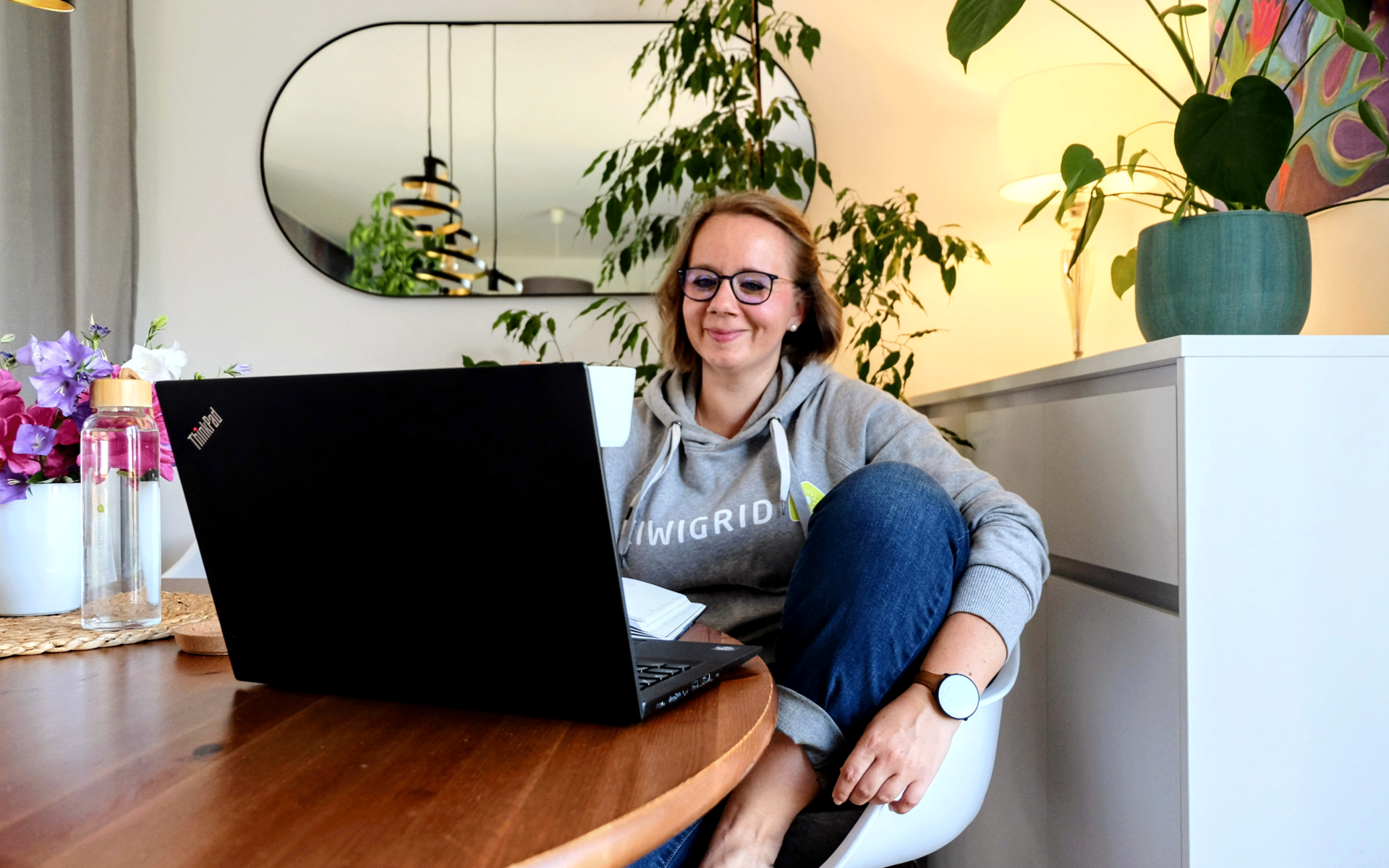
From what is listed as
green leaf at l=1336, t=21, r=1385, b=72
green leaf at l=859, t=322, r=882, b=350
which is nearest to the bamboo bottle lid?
green leaf at l=1336, t=21, r=1385, b=72

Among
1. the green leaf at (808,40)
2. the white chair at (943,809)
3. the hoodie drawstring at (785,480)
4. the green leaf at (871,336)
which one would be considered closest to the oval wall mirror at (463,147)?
the green leaf at (808,40)

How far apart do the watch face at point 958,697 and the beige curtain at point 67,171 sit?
2191 millimetres

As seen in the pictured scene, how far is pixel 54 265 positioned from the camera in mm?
2166

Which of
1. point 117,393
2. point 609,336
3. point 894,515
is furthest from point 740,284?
point 609,336

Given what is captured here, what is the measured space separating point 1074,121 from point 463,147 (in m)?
1.51

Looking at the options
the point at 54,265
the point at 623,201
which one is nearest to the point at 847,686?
the point at 623,201

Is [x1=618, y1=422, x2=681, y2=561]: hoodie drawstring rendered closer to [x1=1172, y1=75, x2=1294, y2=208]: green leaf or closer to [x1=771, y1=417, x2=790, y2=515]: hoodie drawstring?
[x1=771, y1=417, x2=790, y2=515]: hoodie drawstring

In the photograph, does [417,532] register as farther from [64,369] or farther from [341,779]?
[64,369]

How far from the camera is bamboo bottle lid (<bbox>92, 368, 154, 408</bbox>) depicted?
33.4 inches

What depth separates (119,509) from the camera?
2.87ft

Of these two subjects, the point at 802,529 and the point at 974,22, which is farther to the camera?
the point at 802,529

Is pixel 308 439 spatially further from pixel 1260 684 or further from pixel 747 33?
pixel 747 33

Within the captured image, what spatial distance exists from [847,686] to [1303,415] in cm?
58

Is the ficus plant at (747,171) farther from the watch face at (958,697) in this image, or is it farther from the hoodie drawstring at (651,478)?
the watch face at (958,697)
